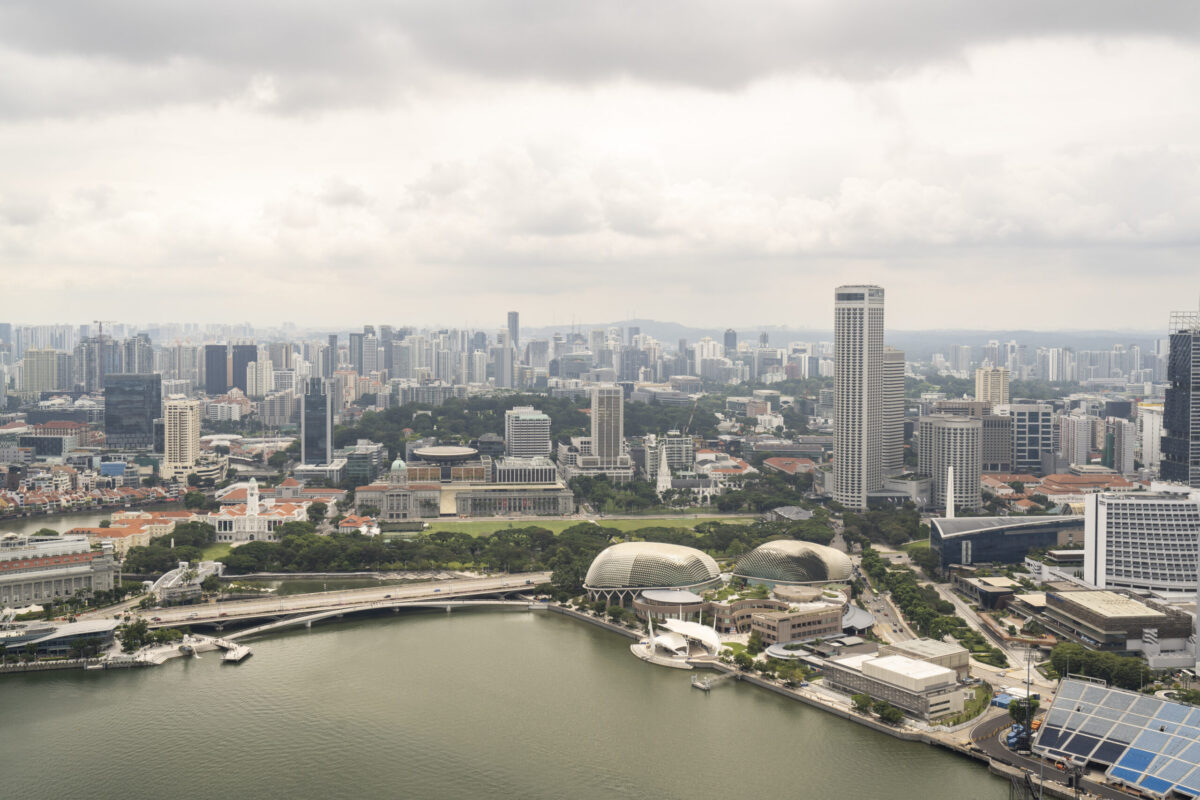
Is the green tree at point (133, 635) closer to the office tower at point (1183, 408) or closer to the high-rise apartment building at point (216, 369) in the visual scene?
the office tower at point (1183, 408)

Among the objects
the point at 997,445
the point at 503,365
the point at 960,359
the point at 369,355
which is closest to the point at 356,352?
the point at 369,355

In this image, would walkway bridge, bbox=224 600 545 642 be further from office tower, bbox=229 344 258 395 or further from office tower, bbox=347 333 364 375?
→ office tower, bbox=347 333 364 375

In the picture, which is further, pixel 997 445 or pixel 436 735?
pixel 997 445

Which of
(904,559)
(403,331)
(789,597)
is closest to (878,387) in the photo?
(904,559)

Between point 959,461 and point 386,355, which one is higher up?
point 386,355

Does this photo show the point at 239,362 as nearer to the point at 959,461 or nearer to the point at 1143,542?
the point at 959,461

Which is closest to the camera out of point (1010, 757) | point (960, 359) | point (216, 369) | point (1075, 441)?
point (1010, 757)
